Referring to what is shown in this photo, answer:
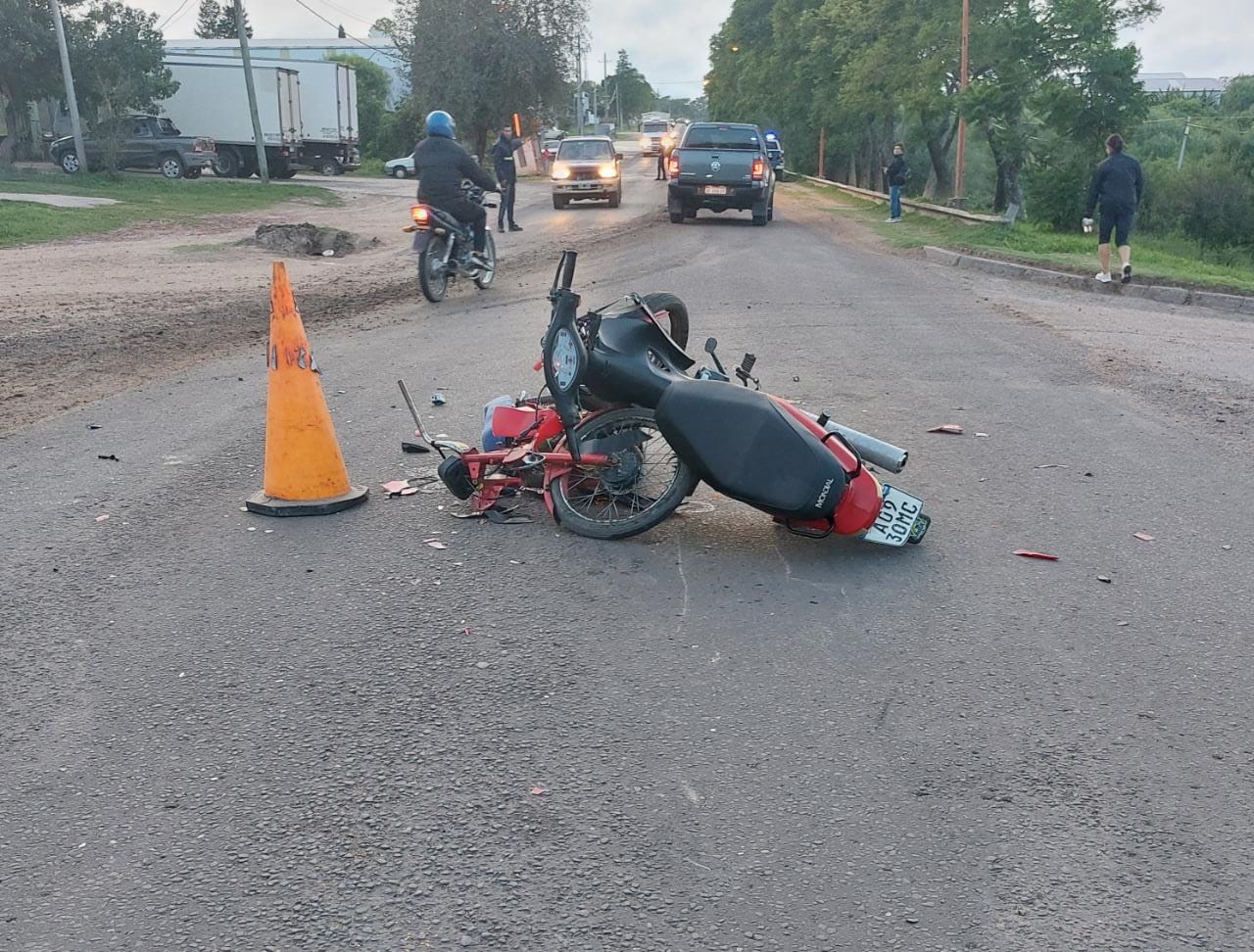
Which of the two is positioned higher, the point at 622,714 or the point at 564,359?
the point at 564,359

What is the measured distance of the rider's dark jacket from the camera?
13281 mm

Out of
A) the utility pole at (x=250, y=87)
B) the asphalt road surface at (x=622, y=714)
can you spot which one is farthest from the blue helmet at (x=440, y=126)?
the utility pole at (x=250, y=87)

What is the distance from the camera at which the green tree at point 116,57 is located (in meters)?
38.4

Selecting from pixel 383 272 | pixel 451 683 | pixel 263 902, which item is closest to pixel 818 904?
pixel 263 902

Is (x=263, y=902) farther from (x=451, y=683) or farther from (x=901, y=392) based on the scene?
(x=901, y=392)

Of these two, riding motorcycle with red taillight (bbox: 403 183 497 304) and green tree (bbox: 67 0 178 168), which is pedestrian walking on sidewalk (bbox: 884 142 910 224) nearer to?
riding motorcycle with red taillight (bbox: 403 183 497 304)

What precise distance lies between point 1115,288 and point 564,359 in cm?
1283

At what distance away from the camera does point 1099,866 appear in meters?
3.06

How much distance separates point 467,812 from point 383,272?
46.2ft

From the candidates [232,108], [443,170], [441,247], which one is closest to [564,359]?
[441,247]

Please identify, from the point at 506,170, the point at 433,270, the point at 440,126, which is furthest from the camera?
the point at 506,170

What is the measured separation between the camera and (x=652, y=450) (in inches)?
225

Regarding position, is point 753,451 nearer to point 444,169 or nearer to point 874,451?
point 874,451

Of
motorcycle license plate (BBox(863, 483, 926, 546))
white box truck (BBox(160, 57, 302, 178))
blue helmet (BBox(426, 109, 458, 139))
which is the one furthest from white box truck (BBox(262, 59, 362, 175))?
motorcycle license plate (BBox(863, 483, 926, 546))
